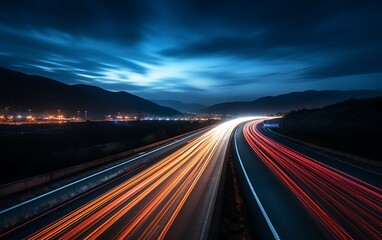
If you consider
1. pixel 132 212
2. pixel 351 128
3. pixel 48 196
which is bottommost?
pixel 48 196

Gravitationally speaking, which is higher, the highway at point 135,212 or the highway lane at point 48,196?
the highway at point 135,212

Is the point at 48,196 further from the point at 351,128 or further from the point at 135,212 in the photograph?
the point at 351,128

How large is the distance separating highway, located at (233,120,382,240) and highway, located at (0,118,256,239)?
239cm

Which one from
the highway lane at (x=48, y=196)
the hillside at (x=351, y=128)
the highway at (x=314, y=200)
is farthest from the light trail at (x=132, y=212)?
the hillside at (x=351, y=128)

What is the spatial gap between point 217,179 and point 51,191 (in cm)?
978

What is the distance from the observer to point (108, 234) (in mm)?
8672

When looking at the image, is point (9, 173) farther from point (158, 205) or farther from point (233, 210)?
point (233, 210)

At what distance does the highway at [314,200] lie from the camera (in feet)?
30.0

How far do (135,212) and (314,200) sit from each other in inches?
331

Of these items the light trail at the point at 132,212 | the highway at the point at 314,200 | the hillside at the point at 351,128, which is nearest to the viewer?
the light trail at the point at 132,212

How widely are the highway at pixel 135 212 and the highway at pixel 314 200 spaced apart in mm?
2390

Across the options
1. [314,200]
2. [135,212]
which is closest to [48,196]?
[135,212]

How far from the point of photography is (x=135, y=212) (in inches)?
423

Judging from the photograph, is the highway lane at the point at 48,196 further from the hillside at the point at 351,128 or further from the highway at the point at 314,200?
the hillside at the point at 351,128
